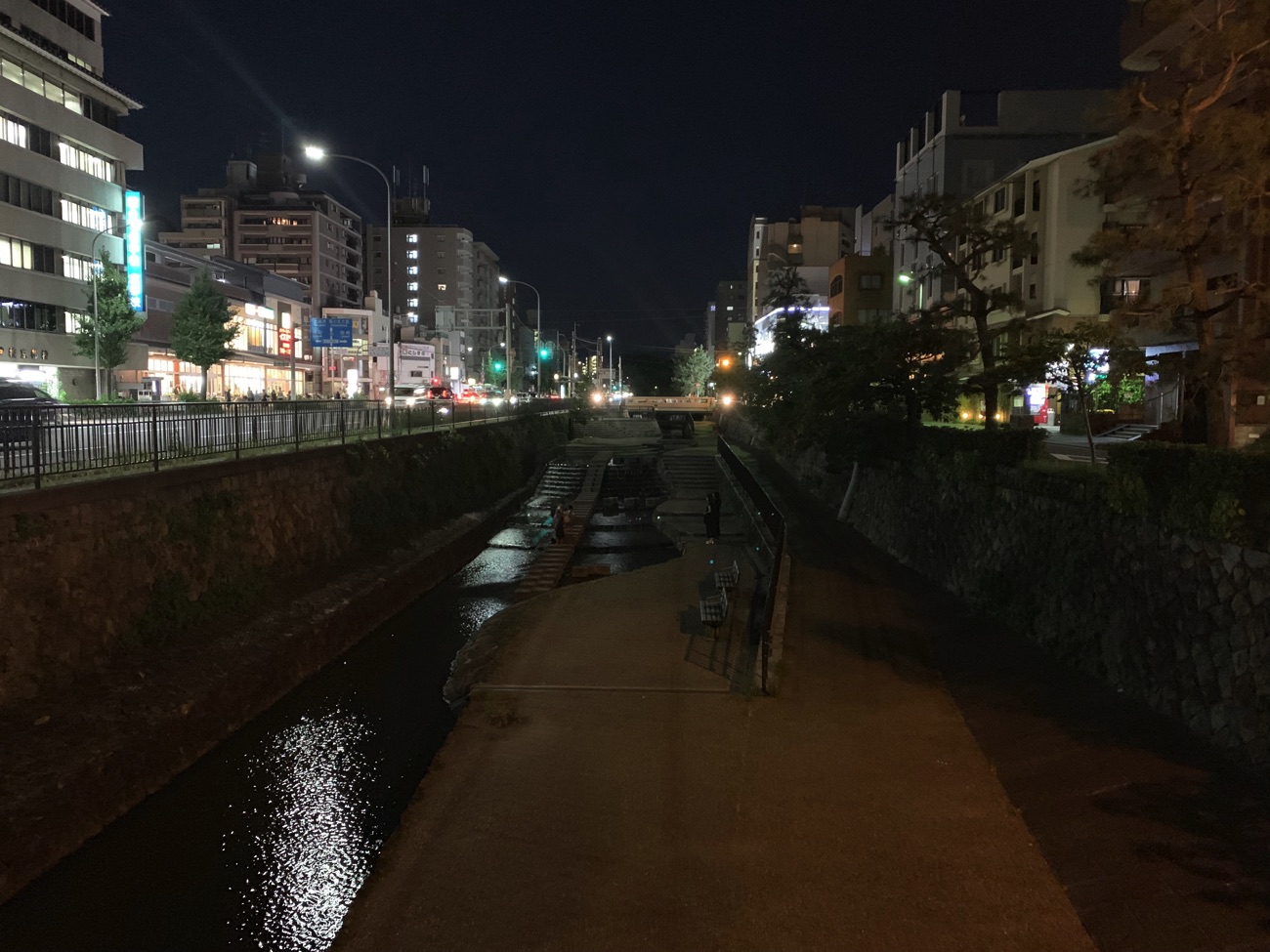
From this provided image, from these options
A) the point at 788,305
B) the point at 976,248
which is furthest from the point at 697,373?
the point at 976,248

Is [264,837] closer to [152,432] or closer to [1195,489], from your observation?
[152,432]

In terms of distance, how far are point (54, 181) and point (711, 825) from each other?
46022 millimetres

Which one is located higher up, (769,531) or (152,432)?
(152,432)

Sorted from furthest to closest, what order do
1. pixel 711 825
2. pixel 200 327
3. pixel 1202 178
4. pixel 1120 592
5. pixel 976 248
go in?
pixel 200 327 → pixel 976 248 → pixel 1202 178 → pixel 1120 592 → pixel 711 825

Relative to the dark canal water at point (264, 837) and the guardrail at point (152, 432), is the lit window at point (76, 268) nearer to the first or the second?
the guardrail at point (152, 432)

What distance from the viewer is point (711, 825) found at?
8016mm

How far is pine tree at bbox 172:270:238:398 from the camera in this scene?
44.8 m

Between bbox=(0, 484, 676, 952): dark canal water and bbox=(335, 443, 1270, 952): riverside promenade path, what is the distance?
120cm

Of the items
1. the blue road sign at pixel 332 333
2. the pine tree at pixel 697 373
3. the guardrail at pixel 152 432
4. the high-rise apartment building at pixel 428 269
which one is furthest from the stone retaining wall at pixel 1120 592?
the high-rise apartment building at pixel 428 269

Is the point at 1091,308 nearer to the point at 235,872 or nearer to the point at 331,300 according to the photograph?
the point at 235,872

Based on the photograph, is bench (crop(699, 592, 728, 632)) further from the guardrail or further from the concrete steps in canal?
the guardrail

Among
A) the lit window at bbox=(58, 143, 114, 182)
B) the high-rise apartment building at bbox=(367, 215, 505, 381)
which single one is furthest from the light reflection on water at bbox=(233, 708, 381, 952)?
the high-rise apartment building at bbox=(367, 215, 505, 381)

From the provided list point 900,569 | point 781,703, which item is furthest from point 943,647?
point 900,569

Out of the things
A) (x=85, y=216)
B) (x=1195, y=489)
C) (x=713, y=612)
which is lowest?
(x=713, y=612)
